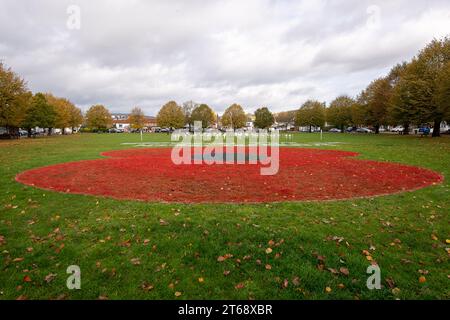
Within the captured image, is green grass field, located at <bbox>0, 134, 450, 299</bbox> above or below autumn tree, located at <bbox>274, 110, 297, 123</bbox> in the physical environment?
below

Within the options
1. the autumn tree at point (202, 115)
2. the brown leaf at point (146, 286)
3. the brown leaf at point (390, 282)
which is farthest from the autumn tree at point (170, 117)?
the brown leaf at point (390, 282)

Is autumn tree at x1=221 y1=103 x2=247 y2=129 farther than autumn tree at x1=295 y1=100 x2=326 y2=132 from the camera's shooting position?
Yes

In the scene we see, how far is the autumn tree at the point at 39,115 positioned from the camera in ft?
174

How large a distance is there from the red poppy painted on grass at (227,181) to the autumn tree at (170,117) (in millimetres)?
70154

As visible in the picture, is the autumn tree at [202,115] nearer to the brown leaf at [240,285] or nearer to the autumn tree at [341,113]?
the autumn tree at [341,113]

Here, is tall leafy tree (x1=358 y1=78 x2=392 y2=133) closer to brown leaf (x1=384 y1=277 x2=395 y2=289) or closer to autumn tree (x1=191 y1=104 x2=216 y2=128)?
autumn tree (x1=191 y1=104 x2=216 y2=128)

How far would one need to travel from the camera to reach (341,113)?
249 feet

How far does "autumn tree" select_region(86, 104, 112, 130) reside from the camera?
9344 cm

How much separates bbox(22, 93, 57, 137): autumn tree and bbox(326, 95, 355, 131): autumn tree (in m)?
72.8

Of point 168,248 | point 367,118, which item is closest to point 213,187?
point 168,248

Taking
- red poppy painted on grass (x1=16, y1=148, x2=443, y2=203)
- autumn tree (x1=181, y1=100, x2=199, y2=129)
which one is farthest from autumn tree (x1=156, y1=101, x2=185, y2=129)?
red poppy painted on grass (x1=16, y1=148, x2=443, y2=203)

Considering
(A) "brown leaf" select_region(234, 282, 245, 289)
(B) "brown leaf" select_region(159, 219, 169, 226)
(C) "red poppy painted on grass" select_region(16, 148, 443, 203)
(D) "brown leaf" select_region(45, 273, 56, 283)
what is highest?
(C) "red poppy painted on grass" select_region(16, 148, 443, 203)

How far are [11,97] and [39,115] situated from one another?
45.9 ft
